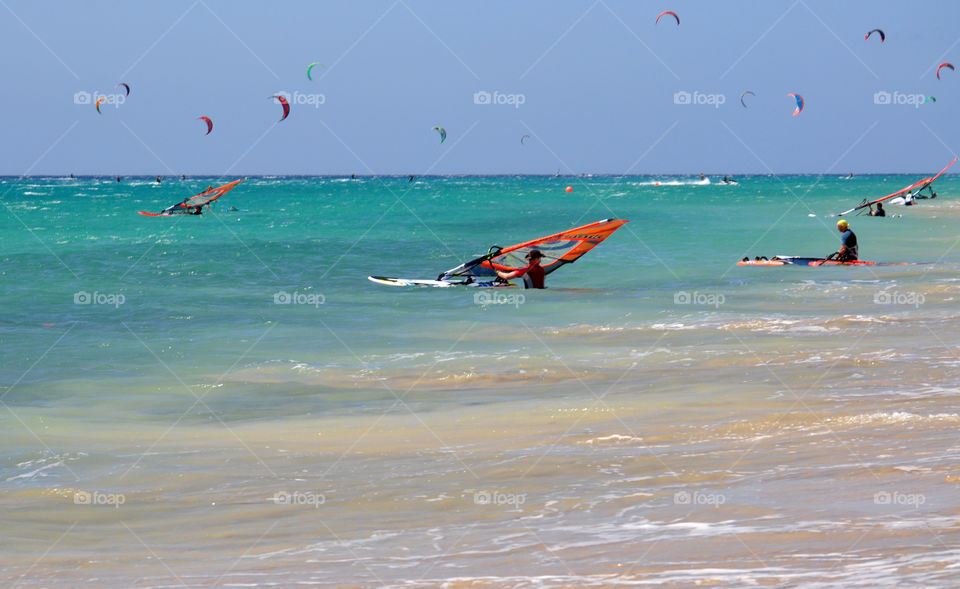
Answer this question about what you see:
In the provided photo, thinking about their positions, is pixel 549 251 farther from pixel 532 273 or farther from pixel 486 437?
pixel 486 437

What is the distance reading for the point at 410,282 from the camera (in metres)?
21.0

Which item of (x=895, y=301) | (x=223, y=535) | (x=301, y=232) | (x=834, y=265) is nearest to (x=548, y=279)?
(x=834, y=265)

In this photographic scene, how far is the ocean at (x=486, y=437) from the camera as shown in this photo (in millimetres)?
5176

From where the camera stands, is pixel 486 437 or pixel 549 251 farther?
pixel 549 251

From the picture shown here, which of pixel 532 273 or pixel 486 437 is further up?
pixel 532 273

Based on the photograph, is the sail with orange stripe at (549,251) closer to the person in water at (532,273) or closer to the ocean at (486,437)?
the person in water at (532,273)

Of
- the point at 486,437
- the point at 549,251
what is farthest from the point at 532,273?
the point at 486,437

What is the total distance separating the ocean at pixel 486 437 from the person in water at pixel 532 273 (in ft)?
1.26

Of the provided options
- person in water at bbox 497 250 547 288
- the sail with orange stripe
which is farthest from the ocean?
the sail with orange stripe

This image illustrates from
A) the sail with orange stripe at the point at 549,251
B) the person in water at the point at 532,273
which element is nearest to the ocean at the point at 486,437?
the person in water at the point at 532,273

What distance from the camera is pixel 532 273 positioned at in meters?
19.6

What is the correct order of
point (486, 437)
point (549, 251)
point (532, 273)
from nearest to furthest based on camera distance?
point (486, 437)
point (532, 273)
point (549, 251)

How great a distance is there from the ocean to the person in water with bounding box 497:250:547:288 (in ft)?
1.26

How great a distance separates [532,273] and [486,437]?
11.6 meters
